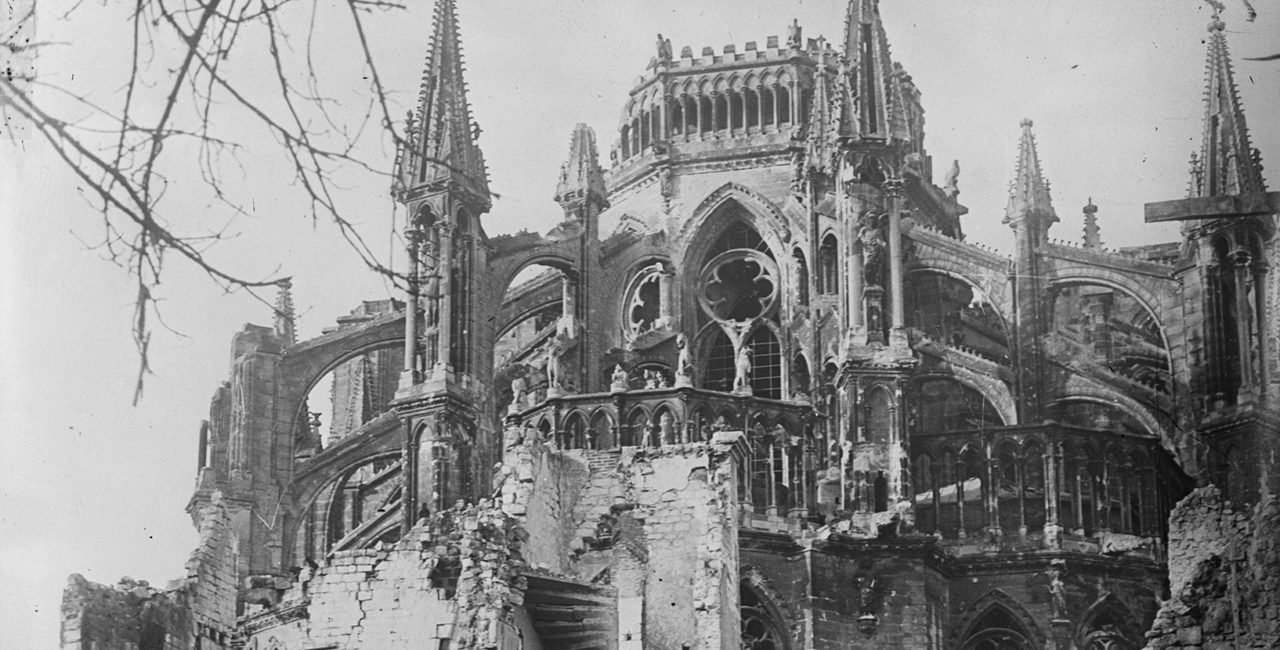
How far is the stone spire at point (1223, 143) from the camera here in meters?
46.5

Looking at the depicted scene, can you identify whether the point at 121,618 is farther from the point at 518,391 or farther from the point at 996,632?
the point at 996,632

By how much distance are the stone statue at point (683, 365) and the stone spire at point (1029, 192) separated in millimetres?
6192

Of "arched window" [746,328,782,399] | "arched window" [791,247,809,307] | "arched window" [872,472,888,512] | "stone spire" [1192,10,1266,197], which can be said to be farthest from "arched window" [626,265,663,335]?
"stone spire" [1192,10,1266,197]

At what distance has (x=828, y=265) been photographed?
52.0m

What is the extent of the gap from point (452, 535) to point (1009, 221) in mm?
21777

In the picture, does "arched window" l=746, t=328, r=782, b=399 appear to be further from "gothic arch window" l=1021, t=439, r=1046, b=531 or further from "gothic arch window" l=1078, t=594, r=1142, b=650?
"gothic arch window" l=1078, t=594, r=1142, b=650

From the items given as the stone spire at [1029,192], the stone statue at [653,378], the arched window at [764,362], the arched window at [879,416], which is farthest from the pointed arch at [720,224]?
the arched window at [879,416]

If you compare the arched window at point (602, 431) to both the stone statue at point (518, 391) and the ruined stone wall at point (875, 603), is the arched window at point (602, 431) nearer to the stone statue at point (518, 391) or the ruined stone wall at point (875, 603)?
A: the stone statue at point (518, 391)

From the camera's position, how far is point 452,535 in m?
31.9

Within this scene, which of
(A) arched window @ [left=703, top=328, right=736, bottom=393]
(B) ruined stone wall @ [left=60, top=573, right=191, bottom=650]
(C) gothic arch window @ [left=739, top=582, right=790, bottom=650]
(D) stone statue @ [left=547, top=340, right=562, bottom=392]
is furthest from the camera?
(A) arched window @ [left=703, top=328, right=736, bottom=393]

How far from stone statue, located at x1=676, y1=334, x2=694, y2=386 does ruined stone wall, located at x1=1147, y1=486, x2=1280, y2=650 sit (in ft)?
67.9

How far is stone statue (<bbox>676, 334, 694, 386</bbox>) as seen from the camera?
48.1 metres

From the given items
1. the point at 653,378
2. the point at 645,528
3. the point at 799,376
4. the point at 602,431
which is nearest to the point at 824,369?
the point at 799,376

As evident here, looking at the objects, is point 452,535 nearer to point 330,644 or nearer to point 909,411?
point 330,644
